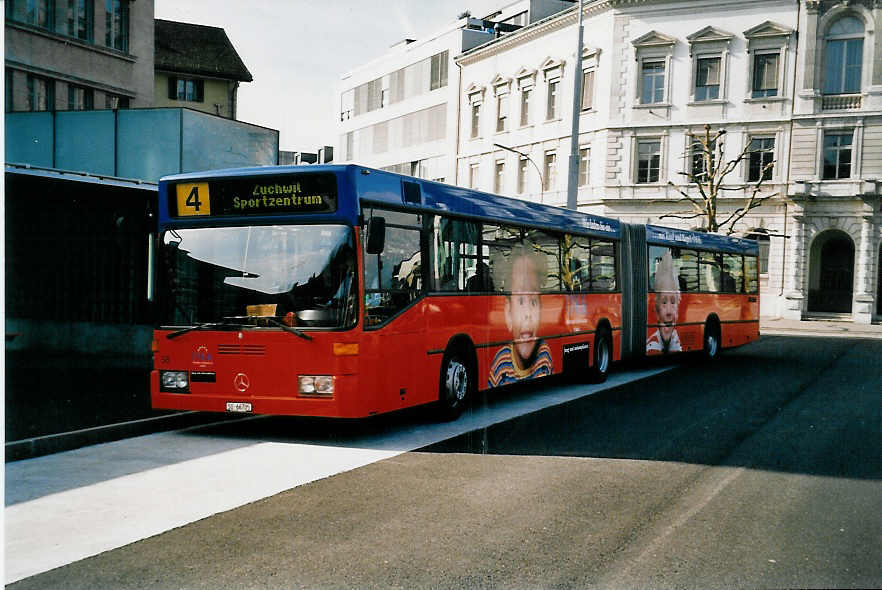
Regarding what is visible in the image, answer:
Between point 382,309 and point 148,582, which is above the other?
point 382,309

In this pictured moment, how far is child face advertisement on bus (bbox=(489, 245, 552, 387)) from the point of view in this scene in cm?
1337

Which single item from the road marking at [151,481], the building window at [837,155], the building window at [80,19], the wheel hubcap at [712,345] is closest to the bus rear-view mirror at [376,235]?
the road marking at [151,481]

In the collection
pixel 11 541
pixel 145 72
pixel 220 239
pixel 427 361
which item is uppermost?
pixel 145 72

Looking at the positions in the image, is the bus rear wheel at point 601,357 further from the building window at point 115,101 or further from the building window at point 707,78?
the building window at point 707,78

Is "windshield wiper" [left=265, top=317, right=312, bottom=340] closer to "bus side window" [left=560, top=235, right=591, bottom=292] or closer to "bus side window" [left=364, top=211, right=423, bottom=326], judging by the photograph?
"bus side window" [left=364, top=211, right=423, bottom=326]

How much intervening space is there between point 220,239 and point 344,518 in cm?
451

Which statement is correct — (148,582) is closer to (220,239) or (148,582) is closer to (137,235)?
(220,239)

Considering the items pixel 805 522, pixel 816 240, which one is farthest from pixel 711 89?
pixel 805 522

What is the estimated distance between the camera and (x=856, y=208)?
139 ft

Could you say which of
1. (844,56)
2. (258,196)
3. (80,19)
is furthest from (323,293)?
(844,56)

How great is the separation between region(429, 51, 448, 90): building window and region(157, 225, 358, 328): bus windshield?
52.0 meters

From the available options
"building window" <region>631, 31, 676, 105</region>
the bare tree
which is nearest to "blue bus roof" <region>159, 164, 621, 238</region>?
the bare tree

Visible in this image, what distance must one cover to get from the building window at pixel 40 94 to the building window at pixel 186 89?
3158 centimetres

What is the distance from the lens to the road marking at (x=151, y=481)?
632cm
